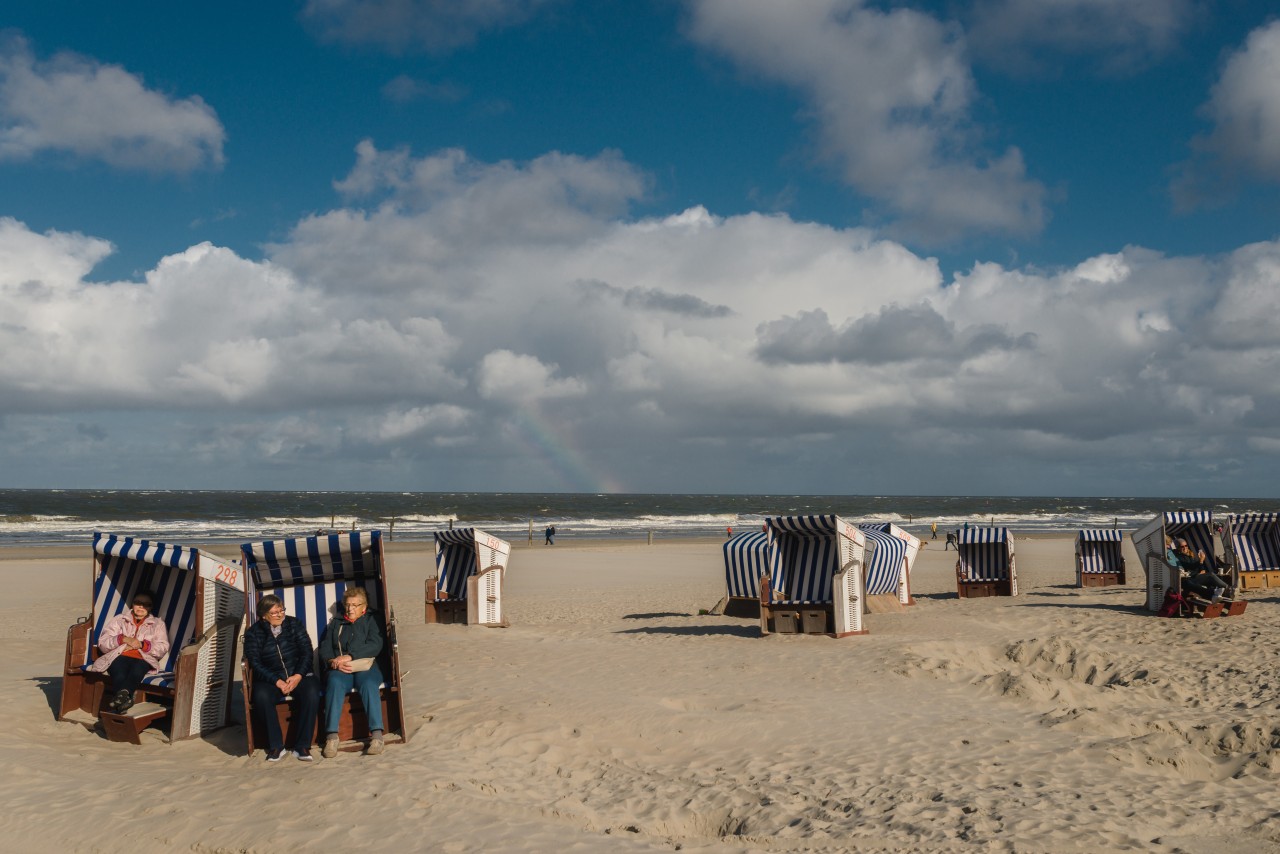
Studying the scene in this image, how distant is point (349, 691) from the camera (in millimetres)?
7879

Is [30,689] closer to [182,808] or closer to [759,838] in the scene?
Result: [182,808]

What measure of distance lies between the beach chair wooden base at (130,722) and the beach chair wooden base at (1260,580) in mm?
18473

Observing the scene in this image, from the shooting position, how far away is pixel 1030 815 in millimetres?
6055

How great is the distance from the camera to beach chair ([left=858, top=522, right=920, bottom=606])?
693 inches

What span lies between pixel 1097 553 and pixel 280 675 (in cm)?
2035

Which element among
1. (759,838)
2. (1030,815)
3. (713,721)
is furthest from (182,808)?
(1030,815)

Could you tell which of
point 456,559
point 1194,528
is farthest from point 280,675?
point 1194,528

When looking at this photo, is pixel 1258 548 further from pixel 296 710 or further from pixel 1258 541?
pixel 296 710

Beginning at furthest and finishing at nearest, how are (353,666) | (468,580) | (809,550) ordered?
1. (468,580)
2. (809,550)
3. (353,666)

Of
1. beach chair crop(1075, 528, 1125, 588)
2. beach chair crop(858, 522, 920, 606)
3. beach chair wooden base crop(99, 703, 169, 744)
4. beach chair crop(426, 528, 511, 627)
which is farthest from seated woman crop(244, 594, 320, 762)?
beach chair crop(1075, 528, 1125, 588)

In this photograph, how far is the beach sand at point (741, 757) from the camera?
602 centimetres

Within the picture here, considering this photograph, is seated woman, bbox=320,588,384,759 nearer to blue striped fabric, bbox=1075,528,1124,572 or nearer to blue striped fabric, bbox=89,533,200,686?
blue striped fabric, bbox=89,533,200,686

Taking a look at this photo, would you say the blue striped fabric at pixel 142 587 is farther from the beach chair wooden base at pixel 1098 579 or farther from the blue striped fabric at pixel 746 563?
the beach chair wooden base at pixel 1098 579

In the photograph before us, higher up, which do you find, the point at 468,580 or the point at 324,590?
the point at 324,590
